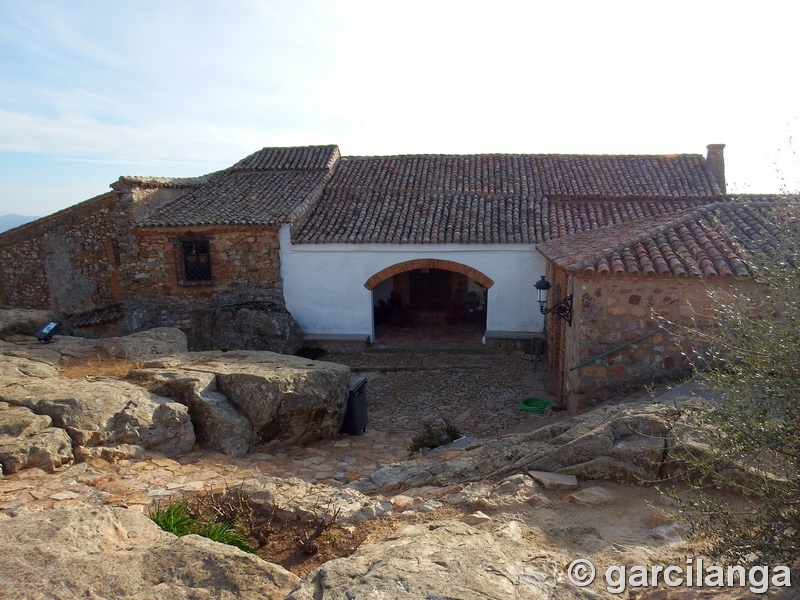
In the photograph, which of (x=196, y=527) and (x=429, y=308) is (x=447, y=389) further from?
(x=196, y=527)

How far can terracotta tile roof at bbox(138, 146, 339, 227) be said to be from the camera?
44.7 feet

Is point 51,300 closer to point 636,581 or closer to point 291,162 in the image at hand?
point 291,162

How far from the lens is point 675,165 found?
1557cm

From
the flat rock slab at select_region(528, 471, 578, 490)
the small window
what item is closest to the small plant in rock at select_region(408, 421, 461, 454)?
the flat rock slab at select_region(528, 471, 578, 490)

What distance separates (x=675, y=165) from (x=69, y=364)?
16333 mm

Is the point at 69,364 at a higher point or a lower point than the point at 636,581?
higher

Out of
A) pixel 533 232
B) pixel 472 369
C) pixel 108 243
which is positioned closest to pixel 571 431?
pixel 472 369

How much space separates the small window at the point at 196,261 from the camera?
46.0 feet

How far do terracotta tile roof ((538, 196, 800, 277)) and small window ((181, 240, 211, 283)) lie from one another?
30.3 feet

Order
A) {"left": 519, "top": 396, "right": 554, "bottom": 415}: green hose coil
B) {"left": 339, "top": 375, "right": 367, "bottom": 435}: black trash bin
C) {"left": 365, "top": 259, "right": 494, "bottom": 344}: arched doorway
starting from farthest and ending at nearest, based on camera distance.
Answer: {"left": 365, "top": 259, "right": 494, "bottom": 344}: arched doorway, {"left": 519, "top": 396, "right": 554, "bottom": 415}: green hose coil, {"left": 339, "top": 375, "right": 367, "bottom": 435}: black trash bin

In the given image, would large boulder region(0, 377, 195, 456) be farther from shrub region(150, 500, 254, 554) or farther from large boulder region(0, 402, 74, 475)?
shrub region(150, 500, 254, 554)

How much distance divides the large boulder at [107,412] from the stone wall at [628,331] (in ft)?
19.5

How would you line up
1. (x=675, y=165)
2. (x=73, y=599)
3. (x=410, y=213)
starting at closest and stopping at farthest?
(x=73, y=599) < (x=410, y=213) < (x=675, y=165)

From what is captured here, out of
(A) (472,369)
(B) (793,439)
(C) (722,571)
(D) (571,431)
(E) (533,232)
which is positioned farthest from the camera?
(E) (533,232)
